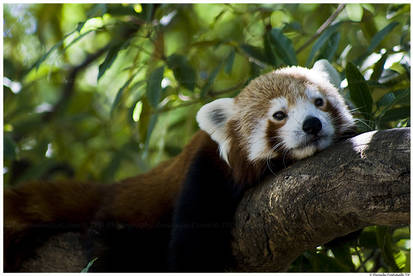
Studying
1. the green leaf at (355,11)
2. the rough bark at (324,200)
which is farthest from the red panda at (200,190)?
the green leaf at (355,11)

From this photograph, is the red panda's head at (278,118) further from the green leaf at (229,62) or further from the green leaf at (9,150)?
the green leaf at (9,150)

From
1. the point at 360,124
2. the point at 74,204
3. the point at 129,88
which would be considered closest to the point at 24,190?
the point at 74,204

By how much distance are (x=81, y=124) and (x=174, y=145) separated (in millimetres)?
1516

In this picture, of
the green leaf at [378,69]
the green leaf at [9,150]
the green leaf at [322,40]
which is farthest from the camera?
the green leaf at [9,150]

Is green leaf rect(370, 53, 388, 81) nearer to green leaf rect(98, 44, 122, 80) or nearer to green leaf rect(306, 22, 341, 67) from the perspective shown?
green leaf rect(306, 22, 341, 67)

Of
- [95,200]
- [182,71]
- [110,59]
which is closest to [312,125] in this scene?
[182,71]

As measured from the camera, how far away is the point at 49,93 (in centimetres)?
460

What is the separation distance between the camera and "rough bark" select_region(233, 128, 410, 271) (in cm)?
172

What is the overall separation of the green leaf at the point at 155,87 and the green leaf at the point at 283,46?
699 millimetres

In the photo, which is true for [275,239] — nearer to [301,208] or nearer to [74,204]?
[301,208]

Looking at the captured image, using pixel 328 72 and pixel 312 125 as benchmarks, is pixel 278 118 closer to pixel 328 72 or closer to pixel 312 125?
pixel 312 125

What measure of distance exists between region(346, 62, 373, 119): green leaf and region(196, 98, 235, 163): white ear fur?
656 mm

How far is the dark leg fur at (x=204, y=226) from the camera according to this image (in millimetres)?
2477

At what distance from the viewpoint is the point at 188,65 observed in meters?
3.27
